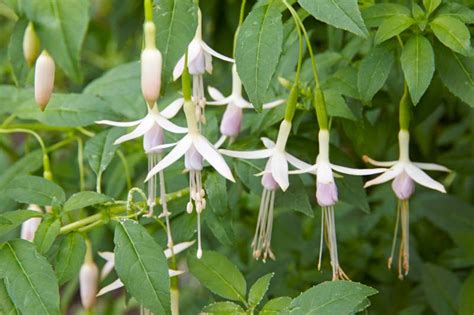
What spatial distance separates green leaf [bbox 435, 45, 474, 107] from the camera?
3.61 feet

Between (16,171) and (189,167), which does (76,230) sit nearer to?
(189,167)

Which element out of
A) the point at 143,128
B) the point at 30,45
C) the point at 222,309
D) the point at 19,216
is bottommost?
the point at 222,309

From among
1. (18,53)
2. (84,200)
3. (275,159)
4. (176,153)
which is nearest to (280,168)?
(275,159)

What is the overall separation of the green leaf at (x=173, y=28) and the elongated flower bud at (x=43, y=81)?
16 cm

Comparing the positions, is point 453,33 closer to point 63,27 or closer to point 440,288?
point 63,27

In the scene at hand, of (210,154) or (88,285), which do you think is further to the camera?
(88,285)

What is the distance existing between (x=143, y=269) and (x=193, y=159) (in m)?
0.14

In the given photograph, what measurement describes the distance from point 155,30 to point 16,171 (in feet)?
1.88

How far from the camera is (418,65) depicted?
1060mm

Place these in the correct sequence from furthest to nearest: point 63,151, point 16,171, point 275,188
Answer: point 63,151, point 16,171, point 275,188

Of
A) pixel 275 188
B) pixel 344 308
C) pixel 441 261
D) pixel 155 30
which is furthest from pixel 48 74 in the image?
pixel 441 261

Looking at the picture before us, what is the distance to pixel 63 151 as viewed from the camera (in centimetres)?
225

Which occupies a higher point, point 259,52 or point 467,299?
point 259,52

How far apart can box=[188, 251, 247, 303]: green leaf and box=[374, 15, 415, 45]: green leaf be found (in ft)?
1.11
